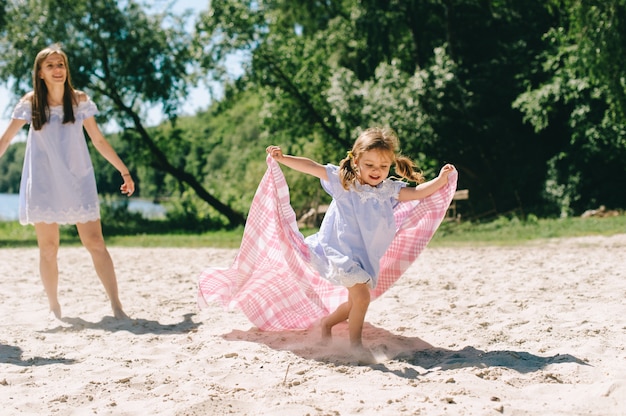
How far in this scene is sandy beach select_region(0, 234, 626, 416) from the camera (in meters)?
3.53

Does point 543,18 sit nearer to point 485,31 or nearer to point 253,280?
point 485,31

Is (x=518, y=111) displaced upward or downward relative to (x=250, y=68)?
downward

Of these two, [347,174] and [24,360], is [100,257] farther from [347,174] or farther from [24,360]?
[347,174]

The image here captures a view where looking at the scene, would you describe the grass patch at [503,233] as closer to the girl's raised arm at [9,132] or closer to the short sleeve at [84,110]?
the short sleeve at [84,110]

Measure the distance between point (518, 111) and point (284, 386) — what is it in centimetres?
1818

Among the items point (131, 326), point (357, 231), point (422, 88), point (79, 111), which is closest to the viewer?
point (357, 231)

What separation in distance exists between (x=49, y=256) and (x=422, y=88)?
45.8 ft

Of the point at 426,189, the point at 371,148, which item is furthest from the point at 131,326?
the point at 426,189

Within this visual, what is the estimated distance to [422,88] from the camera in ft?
59.9

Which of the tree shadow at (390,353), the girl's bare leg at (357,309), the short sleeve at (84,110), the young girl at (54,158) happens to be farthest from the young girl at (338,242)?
the short sleeve at (84,110)

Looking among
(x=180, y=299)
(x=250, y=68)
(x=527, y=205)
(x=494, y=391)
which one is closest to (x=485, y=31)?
(x=527, y=205)

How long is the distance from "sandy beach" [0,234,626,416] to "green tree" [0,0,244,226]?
535 inches

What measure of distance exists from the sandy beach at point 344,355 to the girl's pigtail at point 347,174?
1.20 metres

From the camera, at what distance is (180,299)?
7066 mm
